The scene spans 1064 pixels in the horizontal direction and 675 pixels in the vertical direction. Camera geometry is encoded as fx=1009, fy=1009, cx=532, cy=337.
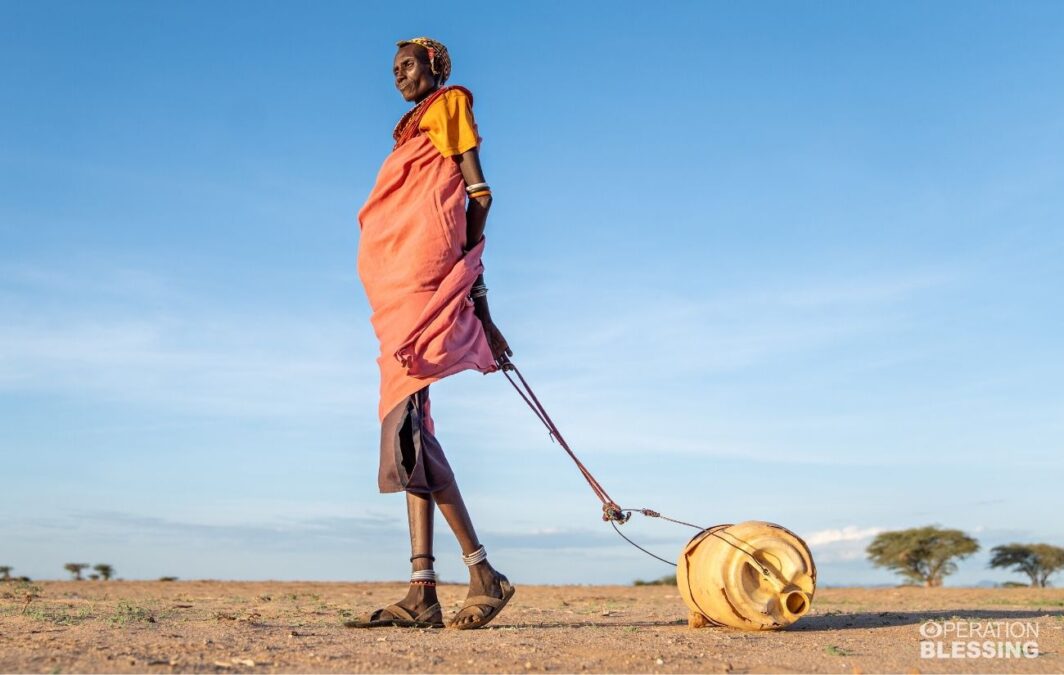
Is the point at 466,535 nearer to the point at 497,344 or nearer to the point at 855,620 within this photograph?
the point at 497,344

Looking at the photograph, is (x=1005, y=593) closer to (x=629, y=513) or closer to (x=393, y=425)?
(x=629, y=513)

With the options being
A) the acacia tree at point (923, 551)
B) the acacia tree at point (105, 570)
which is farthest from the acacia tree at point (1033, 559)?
the acacia tree at point (105, 570)

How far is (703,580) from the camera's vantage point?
19.5 ft

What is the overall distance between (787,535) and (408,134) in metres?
3.45

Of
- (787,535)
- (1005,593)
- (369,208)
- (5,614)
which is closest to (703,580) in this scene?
(787,535)

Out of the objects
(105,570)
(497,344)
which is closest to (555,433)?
(497,344)

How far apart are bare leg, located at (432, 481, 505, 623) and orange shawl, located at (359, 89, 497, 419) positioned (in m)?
0.63

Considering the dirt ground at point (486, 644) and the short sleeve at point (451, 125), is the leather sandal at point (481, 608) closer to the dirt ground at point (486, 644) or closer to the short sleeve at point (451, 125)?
the dirt ground at point (486, 644)

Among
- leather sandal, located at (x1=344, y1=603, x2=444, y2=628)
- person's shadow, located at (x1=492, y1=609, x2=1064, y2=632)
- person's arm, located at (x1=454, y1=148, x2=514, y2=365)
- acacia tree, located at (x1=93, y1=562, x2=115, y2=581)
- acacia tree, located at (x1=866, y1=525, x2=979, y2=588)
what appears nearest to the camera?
leather sandal, located at (x1=344, y1=603, x2=444, y2=628)

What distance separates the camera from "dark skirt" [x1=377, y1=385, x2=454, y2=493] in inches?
233

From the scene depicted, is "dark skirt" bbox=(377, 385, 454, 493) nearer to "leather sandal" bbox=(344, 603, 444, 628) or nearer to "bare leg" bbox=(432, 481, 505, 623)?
"bare leg" bbox=(432, 481, 505, 623)

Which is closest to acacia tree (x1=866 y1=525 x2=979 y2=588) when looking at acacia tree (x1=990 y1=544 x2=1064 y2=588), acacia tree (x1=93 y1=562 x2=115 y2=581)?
acacia tree (x1=990 y1=544 x2=1064 y2=588)

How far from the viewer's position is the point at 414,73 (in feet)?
21.5

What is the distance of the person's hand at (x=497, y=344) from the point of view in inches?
253
